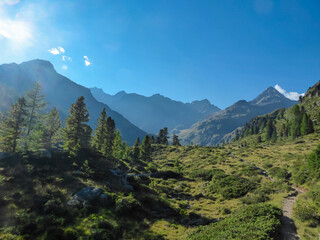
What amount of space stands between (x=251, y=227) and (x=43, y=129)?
46886 mm

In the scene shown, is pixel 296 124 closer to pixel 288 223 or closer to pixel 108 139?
pixel 288 223

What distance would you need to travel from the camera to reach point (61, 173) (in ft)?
89.1

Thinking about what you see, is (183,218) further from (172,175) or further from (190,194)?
(172,175)

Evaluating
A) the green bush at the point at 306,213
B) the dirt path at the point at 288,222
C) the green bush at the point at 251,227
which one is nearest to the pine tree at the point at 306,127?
the dirt path at the point at 288,222

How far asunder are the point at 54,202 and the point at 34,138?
71.1 ft

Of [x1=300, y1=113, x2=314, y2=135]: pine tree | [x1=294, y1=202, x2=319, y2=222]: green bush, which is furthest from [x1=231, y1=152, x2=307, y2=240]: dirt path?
[x1=300, y1=113, x2=314, y2=135]: pine tree

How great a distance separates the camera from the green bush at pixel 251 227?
12586 millimetres

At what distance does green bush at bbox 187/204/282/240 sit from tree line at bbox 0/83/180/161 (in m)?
32.2

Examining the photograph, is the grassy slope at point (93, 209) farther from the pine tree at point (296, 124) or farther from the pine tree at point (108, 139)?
the pine tree at point (296, 124)

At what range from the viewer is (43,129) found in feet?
137

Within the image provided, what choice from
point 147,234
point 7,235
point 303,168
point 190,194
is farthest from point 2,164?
point 303,168

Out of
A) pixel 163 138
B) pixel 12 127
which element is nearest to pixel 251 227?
pixel 12 127

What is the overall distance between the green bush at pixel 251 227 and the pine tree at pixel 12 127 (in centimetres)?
3597

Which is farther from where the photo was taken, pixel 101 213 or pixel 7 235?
pixel 101 213
